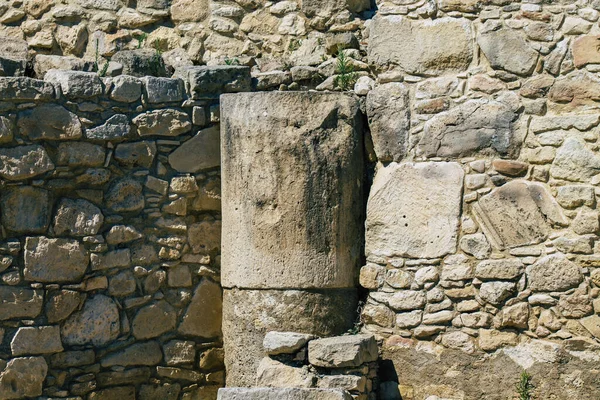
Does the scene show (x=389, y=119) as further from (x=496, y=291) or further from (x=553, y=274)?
(x=553, y=274)

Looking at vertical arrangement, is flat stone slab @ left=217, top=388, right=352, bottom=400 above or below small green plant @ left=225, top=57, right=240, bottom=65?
below

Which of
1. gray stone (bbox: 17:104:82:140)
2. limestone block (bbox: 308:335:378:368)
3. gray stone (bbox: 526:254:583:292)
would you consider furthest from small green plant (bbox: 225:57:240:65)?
gray stone (bbox: 526:254:583:292)

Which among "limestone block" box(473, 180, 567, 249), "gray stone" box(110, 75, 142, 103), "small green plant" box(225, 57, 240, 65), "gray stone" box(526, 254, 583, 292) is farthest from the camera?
"small green plant" box(225, 57, 240, 65)

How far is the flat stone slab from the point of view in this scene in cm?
525

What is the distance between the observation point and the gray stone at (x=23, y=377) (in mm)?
5906

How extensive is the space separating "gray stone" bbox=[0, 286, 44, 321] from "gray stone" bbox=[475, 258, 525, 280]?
2.59m

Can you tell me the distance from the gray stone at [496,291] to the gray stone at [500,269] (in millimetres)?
36

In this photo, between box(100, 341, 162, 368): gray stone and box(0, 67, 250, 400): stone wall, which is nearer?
box(0, 67, 250, 400): stone wall

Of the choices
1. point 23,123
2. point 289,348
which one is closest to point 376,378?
point 289,348

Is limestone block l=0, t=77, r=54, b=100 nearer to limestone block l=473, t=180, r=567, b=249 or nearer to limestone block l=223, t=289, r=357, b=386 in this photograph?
limestone block l=223, t=289, r=357, b=386

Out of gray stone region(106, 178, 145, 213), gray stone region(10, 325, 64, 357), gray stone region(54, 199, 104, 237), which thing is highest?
gray stone region(106, 178, 145, 213)

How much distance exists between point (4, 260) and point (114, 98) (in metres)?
1.17

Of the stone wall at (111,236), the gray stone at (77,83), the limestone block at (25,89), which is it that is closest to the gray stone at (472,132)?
the stone wall at (111,236)

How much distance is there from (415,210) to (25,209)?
2.31 meters
